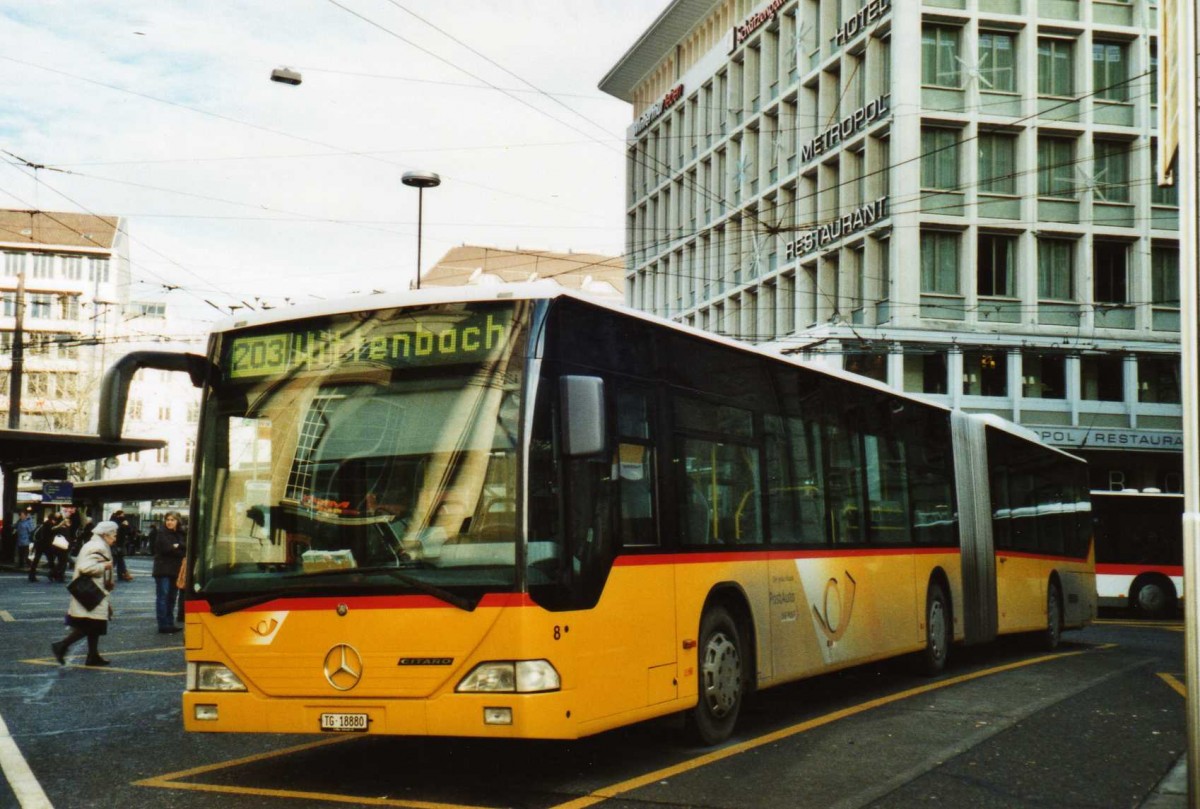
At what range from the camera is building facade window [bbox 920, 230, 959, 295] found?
4231cm

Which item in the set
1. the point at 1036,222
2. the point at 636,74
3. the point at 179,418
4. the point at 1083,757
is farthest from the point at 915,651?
the point at 179,418

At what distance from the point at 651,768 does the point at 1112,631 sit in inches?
740

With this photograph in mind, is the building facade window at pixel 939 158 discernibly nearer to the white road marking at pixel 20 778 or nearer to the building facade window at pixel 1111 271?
the building facade window at pixel 1111 271

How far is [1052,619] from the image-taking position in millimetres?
19609

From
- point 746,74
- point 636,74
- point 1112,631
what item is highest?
point 636,74

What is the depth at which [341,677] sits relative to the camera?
25.9 feet

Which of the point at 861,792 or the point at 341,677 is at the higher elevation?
the point at 341,677

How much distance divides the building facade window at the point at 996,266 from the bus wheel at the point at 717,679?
34.8m

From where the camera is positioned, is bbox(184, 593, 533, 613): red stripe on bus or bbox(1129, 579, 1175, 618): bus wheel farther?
bbox(1129, 579, 1175, 618): bus wheel

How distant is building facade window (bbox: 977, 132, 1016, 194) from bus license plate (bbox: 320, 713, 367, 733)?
125ft

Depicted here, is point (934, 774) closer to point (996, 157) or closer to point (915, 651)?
point (915, 651)

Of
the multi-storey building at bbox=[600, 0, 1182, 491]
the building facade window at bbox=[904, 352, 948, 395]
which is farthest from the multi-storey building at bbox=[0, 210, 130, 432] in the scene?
the building facade window at bbox=[904, 352, 948, 395]

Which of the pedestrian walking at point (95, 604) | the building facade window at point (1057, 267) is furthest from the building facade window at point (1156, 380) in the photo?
the pedestrian walking at point (95, 604)

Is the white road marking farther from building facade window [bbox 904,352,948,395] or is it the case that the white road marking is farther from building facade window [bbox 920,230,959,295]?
building facade window [bbox 920,230,959,295]
